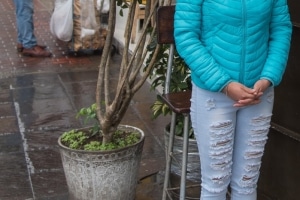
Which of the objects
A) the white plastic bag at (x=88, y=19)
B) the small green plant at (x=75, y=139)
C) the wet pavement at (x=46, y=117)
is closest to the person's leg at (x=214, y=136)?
the small green plant at (x=75, y=139)

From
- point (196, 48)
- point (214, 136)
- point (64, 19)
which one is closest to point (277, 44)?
point (196, 48)

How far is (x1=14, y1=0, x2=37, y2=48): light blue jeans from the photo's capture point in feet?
25.7

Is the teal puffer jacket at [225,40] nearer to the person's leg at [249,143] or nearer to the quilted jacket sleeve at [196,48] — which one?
the quilted jacket sleeve at [196,48]

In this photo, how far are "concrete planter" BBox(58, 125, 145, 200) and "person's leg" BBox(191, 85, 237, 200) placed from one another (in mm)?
842

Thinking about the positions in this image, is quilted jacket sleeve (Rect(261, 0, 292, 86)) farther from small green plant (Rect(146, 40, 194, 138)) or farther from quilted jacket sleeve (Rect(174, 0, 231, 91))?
small green plant (Rect(146, 40, 194, 138))

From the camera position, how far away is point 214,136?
2818 mm

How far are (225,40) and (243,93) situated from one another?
9.7 inches

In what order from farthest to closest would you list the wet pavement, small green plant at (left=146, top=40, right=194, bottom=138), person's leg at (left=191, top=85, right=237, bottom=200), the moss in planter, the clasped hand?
the wet pavement
small green plant at (left=146, top=40, right=194, bottom=138)
the moss in planter
person's leg at (left=191, top=85, right=237, bottom=200)
the clasped hand

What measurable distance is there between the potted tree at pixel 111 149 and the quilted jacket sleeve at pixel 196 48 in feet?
3.02

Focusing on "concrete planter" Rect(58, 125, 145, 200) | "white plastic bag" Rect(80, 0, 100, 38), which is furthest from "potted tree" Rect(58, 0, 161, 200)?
"white plastic bag" Rect(80, 0, 100, 38)

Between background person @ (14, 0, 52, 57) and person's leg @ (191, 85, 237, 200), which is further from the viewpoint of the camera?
background person @ (14, 0, 52, 57)

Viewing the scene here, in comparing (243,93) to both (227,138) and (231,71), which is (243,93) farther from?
(227,138)

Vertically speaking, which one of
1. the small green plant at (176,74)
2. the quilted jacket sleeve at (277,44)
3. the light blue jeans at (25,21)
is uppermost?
the quilted jacket sleeve at (277,44)

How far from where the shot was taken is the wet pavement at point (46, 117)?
4387 mm
